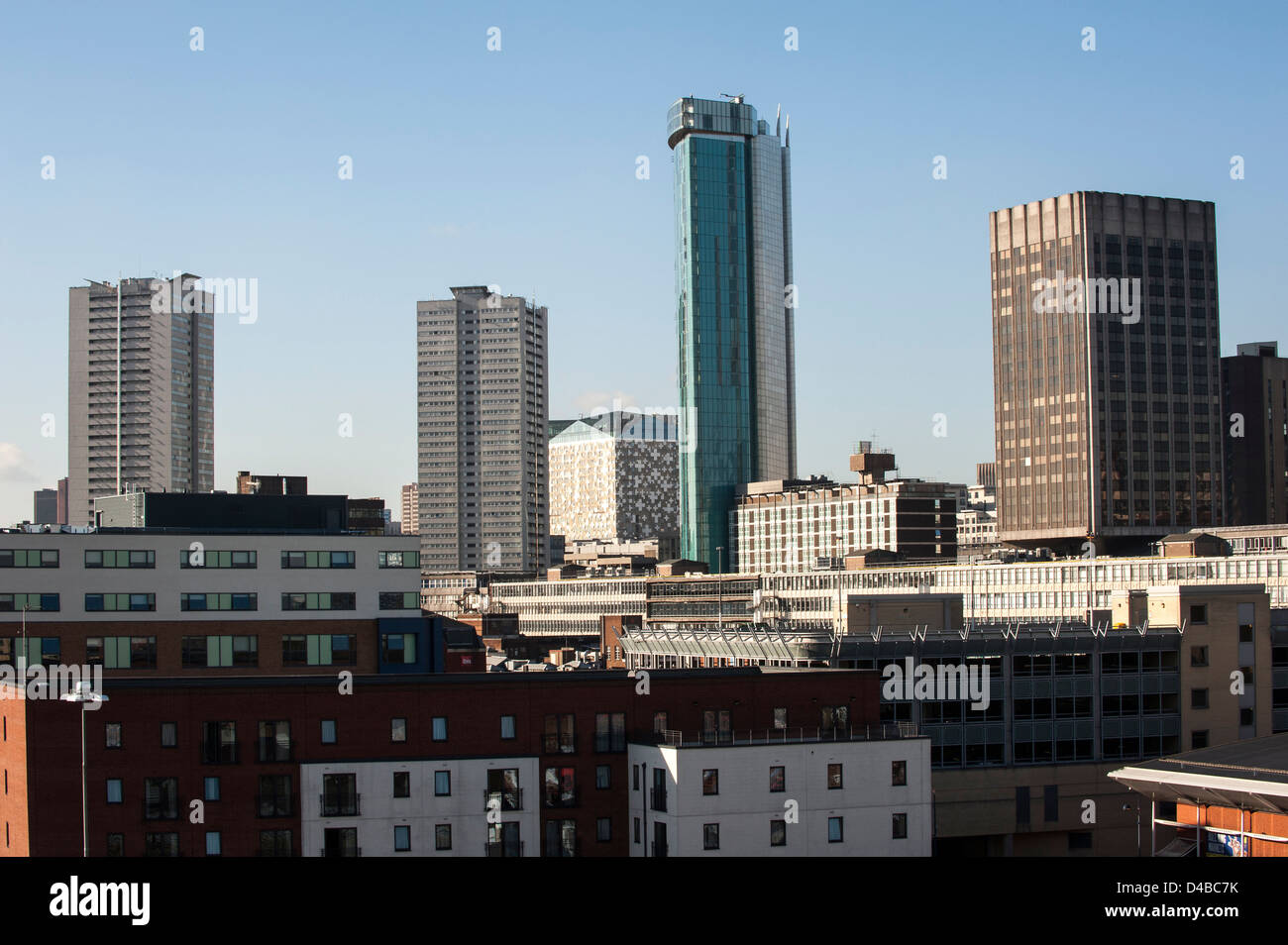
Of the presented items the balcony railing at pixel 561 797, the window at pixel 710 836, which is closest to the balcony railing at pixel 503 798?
the balcony railing at pixel 561 797

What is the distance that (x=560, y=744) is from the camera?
197 ft

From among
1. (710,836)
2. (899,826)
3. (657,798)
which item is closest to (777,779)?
(710,836)

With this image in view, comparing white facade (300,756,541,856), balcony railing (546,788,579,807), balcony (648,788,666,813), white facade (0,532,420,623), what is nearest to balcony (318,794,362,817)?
white facade (300,756,541,856)

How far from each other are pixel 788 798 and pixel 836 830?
2.33m

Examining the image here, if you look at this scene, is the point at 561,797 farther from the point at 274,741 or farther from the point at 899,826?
the point at 899,826

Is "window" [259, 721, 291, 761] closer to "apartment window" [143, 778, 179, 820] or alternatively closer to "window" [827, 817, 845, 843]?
"apartment window" [143, 778, 179, 820]

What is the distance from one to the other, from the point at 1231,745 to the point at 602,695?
23.3 m

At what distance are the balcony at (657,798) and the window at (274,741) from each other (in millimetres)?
13687

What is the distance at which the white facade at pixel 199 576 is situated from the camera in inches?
3189

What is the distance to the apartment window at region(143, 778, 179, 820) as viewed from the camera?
5531 centimetres

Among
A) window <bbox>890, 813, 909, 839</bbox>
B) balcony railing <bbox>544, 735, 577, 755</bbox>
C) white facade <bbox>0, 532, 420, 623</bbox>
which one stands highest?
white facade <bbox>0, 532, 420, 623</bbox>

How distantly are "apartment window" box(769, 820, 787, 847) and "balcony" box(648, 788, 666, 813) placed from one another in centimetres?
408
